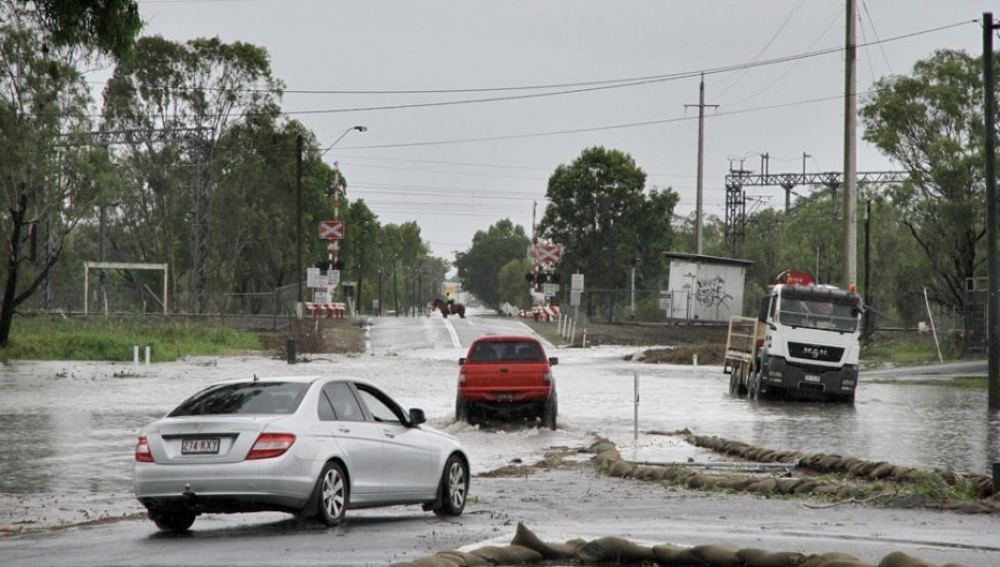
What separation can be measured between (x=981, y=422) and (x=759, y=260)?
9602 cm

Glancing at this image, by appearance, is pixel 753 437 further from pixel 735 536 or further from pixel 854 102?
pixel 854 102

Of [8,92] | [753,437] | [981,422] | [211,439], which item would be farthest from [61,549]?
[8,92]

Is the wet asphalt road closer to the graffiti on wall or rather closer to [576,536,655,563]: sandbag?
[576,536,655,563]: sandbag

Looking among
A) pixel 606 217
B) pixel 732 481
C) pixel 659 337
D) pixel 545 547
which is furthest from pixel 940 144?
pixel 545 547

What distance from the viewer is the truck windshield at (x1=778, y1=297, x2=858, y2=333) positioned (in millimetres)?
37156

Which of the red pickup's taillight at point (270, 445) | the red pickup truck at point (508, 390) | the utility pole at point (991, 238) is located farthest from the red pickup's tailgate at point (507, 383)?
the red pickup's taillight at point (270, 445)

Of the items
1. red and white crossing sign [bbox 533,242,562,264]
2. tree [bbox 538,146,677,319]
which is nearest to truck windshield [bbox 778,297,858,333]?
red and white crossing sign [bbox 533,242,562,264]

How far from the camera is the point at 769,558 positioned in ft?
31.7

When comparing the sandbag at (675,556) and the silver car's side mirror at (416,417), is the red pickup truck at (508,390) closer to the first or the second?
the silver car's side mirror at (416,417)

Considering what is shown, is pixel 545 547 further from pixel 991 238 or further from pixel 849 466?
pixel 991 238

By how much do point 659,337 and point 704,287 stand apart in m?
5.63

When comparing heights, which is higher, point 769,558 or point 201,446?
point 201,446

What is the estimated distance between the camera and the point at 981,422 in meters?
30.7

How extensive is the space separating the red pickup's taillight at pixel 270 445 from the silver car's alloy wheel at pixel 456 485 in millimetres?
2388
